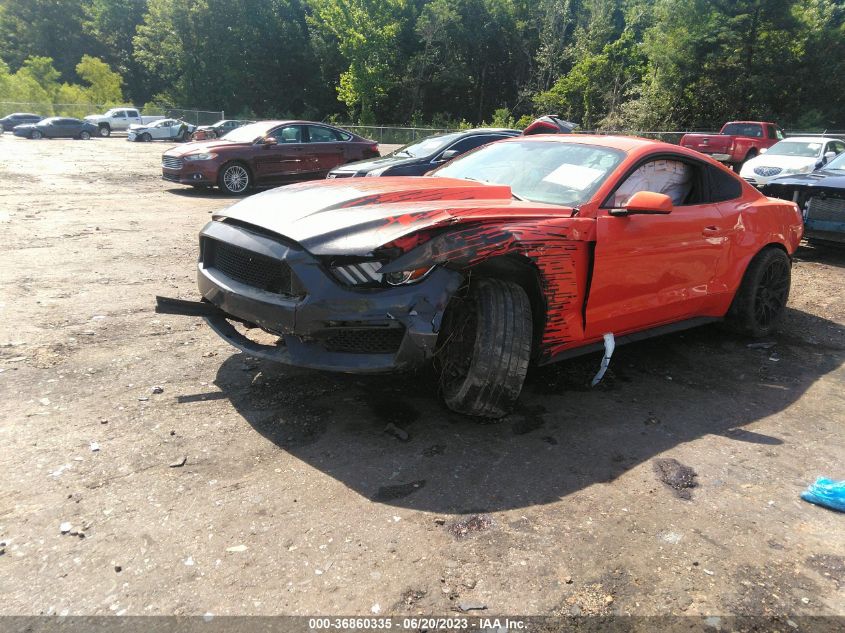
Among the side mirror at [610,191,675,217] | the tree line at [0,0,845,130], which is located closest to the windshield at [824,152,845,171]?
the side mirror at [610,191,675,217]

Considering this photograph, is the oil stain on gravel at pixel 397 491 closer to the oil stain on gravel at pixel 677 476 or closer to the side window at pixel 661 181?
the oil stain on gravel at pixel 677 476

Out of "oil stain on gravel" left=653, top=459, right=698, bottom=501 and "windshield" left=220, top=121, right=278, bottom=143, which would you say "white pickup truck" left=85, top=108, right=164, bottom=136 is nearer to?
"windshield" left=220, top=121, right=278, bottom=143

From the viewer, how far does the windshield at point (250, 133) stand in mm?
13023

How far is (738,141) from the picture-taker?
20.6 m

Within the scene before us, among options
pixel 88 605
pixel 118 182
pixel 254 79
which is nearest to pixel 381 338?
pixel 88 605

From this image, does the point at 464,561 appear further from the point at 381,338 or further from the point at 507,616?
the point at 381,338

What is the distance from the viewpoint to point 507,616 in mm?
2203

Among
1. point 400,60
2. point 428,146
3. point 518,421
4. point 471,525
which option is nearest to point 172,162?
point 428,146

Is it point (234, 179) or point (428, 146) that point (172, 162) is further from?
point (428, 146)

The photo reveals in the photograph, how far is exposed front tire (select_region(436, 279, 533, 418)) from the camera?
11.1 ft

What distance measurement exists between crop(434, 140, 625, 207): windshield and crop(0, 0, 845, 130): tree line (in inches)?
1392

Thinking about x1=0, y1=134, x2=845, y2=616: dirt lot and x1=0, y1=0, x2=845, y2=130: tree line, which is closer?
x1=0, y1=134, x2=845, y2=616: dirt lot

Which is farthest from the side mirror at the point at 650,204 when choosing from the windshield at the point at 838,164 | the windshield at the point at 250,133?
the windshield at the point at 250,133

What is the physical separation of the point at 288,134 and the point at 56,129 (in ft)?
98.3
